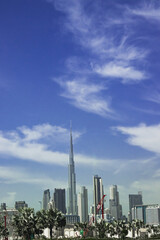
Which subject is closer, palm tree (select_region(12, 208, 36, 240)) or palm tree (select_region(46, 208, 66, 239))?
palm tree (select_region(12, 208, 36, 240))

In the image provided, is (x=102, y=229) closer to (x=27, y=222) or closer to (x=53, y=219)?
(x=53, y=219)

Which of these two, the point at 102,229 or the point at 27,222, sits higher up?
the point at 27,222

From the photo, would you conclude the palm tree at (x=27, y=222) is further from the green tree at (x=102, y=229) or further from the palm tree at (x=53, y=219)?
the green tree at (x=102, y=229)

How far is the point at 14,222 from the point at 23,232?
646 cm

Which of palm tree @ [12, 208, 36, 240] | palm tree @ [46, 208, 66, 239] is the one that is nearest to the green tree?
palm tree @ [46, 208, 66, 239]

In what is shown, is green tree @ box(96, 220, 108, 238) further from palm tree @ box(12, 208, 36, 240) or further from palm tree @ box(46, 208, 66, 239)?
palm tree @ box(12, 208, 36, 240)

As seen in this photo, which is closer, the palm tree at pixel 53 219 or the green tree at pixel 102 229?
the palm tree at pixel 53 219

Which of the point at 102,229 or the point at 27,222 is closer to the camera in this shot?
the point at 27,222

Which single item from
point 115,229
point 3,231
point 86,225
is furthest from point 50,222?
point 86,225

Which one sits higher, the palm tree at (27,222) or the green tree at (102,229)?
the palm tree at (27,222)

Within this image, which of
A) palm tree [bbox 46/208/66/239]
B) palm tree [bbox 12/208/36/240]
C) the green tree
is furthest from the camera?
the green tree

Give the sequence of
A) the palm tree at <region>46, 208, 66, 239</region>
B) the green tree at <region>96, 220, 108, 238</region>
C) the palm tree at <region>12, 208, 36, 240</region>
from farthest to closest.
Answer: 1. the green tree at <region>96, 220, 108, 238</region>
2. the palm tree at <region>46, 208, 66, 239</region>
3. the palm tree at <region>12, 208, 36, 240</region>

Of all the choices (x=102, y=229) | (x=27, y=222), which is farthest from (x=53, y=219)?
(x=102, y=229)

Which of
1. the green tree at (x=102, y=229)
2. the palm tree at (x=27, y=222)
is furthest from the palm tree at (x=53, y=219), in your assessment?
the green tree at (x=102, y=229)
